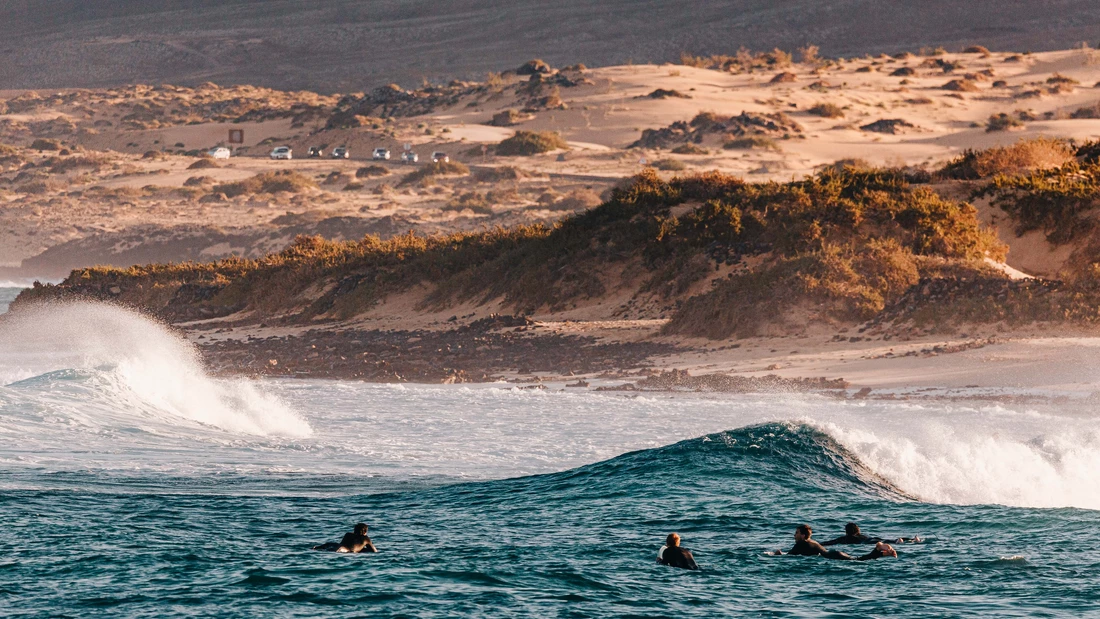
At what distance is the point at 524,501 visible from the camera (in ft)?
46.4

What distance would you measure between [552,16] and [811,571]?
16840cm

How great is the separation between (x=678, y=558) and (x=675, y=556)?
0.10 ft

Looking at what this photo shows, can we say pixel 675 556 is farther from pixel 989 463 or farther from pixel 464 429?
pixel 464 429

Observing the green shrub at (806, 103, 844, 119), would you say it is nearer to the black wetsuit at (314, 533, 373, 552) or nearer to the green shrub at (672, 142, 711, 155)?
the green shrub at (672, 142, 711, 155)

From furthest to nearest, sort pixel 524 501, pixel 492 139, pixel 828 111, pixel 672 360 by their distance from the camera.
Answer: pixel 492 139, pixel 828 111, pixel 672 360, pixel 524 501

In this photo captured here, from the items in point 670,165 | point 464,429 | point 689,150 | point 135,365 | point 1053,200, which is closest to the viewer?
point 464,429

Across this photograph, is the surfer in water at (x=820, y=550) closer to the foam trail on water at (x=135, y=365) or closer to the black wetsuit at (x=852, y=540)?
the black wetsuit at (x=852, y=540)

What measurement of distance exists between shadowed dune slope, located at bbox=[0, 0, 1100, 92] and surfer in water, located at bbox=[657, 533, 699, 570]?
143161 mm

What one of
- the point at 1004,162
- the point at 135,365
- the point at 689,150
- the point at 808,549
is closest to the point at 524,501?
the point at 808,549

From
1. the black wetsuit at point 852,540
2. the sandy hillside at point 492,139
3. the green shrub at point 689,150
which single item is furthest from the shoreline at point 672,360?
the green shrub at point 689,150

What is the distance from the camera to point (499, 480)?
15.5 meters

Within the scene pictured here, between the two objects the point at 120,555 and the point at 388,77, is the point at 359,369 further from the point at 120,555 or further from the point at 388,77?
the point at 388,77

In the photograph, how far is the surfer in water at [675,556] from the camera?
36.5 feet

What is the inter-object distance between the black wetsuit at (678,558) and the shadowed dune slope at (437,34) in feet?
470
